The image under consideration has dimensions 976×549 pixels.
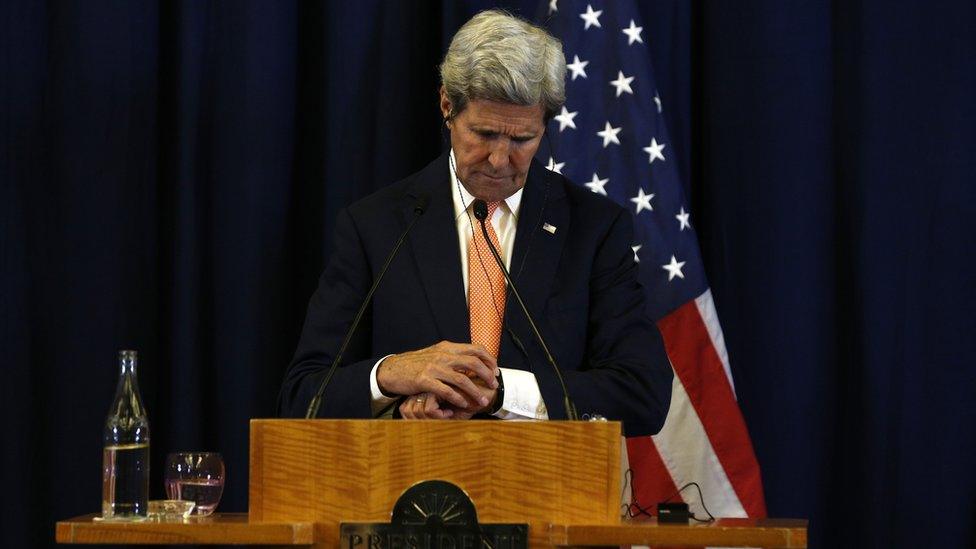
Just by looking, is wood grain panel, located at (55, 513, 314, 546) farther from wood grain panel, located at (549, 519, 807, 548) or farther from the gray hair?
the gray hair

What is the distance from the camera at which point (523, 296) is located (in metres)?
2.68

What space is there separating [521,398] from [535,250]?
17.8 inches

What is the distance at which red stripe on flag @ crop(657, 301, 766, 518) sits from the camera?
3283 millimetres

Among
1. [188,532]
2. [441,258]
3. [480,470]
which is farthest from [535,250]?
[188,532]

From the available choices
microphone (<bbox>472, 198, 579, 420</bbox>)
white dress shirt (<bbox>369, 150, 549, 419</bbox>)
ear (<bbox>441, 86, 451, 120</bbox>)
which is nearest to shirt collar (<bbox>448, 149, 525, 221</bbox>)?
white dress shirt (<bbox>369, 150, 549, 419</bbox>)

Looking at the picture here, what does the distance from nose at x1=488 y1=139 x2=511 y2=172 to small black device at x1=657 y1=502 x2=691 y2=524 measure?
37.0 inches

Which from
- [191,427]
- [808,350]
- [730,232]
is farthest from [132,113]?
[808,350]

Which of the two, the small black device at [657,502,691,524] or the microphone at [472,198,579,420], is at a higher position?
the microphone at [472,198,579,420]

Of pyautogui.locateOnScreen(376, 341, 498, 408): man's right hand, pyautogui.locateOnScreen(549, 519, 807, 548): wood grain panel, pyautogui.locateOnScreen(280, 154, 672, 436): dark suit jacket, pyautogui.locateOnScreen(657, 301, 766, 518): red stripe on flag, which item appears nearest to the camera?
pyautogui.locateOnScreen(549, 519, 807, 548): wood grain panel

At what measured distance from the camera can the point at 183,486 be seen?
2.20m

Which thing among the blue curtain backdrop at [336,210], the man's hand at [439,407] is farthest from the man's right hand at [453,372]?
the blue curtain backdrop at [336,210]

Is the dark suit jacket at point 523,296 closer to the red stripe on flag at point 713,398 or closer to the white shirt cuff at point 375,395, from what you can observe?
the white shirt cuff at point 375,395

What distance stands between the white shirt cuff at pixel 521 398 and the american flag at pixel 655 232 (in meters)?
0.97

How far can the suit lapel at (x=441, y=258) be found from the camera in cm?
269
